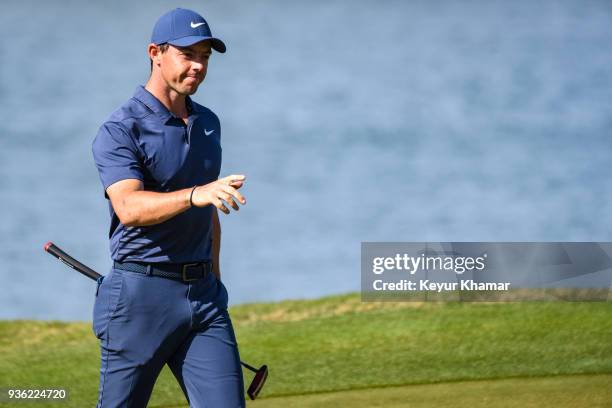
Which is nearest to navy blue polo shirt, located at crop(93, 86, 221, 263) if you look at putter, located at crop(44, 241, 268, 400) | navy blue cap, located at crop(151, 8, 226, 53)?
navy blue cap, located at crop(151, 8, 226, 53)

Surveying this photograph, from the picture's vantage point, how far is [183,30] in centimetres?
496

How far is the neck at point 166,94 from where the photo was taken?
5148mm

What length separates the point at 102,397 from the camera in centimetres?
522

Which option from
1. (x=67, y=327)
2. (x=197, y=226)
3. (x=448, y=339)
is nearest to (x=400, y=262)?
(x=448, y=339)

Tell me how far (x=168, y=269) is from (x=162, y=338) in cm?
30

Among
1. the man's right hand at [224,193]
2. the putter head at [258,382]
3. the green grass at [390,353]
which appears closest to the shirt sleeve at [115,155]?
the man's right hand at [224,193]

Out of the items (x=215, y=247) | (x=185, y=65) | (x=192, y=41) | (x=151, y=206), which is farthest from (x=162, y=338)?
(x=192, y=41)

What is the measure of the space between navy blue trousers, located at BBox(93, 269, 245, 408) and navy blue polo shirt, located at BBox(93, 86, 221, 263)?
0.44ft

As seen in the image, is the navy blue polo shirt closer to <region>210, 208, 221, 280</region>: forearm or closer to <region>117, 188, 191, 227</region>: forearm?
<region>117, 188, 191, 227</region>: forearm

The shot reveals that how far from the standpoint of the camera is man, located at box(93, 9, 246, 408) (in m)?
5.00

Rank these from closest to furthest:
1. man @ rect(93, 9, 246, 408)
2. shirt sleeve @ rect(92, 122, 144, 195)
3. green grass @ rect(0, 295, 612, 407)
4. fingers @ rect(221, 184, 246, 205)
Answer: fingers @ rect(221, 184, 246, 205) → shirt sleeve @ rect(92, 122, 144, 195) → man @ rect(93, 9, 246, 408) → green grass @ rect(0, 295, 612, 407)

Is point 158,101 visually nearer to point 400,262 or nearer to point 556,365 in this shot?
point 556,365

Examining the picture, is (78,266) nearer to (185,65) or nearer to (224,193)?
(185,65)

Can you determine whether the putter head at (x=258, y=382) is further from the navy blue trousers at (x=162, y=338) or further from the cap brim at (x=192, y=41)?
the cap brim at (x=192, y=41)
